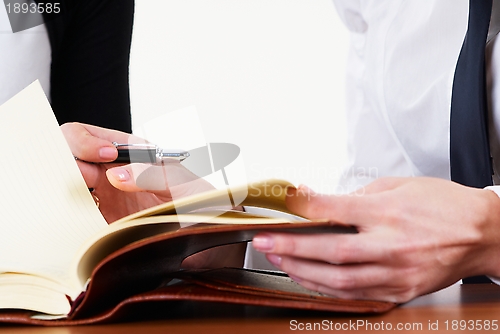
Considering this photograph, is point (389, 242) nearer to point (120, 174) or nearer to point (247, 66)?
point (120, 174)

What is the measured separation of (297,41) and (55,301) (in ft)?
6.72

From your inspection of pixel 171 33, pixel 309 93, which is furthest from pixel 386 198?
pixel 171 33

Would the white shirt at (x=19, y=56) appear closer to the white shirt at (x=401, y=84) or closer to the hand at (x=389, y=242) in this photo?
the white shirt at (x=401, y=84)

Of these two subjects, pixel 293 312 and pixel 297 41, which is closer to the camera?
pixel 293 312

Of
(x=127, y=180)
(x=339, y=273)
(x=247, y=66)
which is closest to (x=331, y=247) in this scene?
(x=339, y=273)

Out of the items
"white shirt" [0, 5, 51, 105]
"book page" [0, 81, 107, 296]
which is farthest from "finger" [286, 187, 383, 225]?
"white shirt" [0, 5, 51, 105]

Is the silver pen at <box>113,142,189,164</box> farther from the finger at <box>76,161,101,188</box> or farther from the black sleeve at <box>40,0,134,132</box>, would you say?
the black sleeve at <box>40,0,134,132</box>

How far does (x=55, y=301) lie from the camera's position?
1.09 feet

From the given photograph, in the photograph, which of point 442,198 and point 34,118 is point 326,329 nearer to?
point 442,198

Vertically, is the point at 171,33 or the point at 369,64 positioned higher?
the point at 171,33

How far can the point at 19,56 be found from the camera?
893mm

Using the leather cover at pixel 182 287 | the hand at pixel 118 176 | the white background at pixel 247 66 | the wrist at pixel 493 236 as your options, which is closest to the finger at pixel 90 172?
the hand at pixel 118 176

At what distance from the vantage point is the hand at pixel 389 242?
31 cm

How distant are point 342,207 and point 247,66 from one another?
6.74 ft
